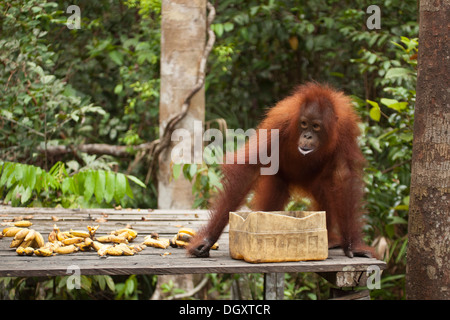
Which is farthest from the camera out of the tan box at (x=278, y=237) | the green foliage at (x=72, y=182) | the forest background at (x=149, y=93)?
the forest background at (x=149, y=93)

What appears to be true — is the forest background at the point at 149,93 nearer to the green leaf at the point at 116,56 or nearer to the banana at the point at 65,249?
the green leaf at the point at 116,56

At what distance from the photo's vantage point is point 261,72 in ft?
21.4

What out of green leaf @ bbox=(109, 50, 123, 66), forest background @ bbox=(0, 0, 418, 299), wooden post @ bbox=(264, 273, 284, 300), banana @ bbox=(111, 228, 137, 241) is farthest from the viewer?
green leaf @ bbox=(109, 50, 123, 66)

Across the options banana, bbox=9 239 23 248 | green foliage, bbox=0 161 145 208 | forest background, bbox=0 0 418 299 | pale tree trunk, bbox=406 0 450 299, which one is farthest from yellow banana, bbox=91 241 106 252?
pale tree trunk, bbox=406 0 450 299

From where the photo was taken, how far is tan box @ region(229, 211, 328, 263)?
7.40 feet

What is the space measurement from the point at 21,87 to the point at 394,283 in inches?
148

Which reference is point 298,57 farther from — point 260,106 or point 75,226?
point 75,226

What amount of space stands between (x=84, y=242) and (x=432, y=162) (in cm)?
159

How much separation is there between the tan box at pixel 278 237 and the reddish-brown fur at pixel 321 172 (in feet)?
0.79

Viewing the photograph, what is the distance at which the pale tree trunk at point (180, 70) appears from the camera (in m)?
4.41

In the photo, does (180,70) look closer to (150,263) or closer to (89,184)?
(89,184)

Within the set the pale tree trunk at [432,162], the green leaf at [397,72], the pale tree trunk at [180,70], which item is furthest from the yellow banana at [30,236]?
the green leaf at [397,72]

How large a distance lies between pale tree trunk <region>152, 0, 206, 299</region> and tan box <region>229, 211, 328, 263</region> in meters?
2.13

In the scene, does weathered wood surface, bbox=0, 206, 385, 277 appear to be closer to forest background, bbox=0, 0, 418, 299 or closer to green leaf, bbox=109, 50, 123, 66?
forest background, bbox=0, 0, 418, 299
